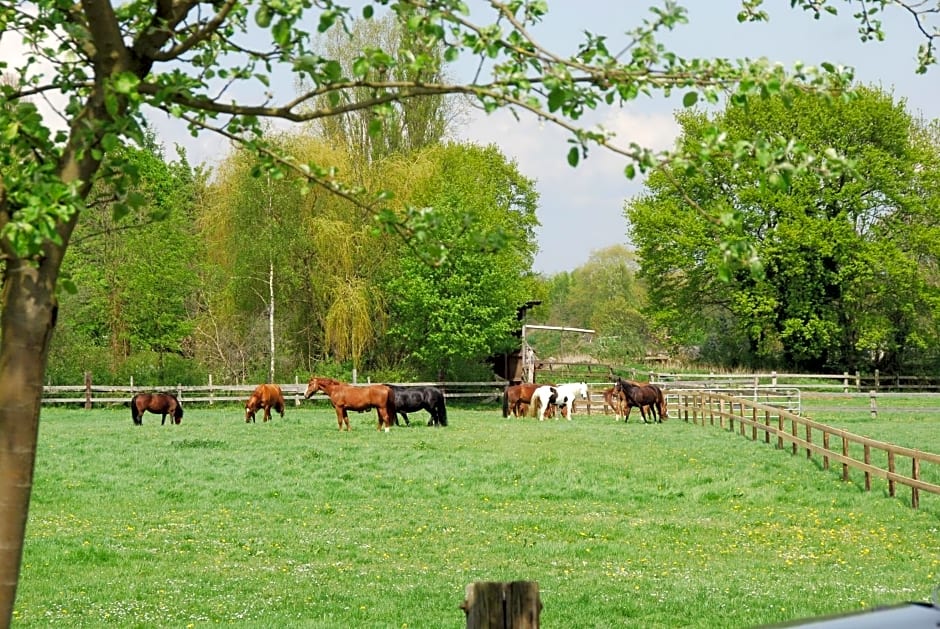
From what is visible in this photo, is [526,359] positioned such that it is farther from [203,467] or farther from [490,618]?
[490,618]

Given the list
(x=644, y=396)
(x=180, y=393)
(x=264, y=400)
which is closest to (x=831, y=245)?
(x=644, y=396)

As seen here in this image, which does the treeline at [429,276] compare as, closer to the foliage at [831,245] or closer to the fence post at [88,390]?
the foliage at [831,245]

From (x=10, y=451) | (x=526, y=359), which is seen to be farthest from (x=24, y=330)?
(x=526, y=359)

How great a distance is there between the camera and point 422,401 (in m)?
31.0

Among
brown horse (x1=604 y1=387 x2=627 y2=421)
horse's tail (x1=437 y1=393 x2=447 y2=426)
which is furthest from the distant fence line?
horse's tail (x1=437 y1=393 x2=447 y2=426)

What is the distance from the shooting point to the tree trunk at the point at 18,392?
391cm

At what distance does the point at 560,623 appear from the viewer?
26.3ft

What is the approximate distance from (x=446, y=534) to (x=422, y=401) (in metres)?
18.3

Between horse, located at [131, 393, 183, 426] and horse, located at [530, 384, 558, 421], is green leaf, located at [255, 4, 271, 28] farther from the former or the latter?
horse, located at [530, 384, 558, 421]

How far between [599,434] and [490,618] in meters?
23.3

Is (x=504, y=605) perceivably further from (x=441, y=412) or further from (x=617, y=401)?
(x=617, y=401)

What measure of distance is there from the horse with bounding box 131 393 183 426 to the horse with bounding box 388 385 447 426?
21.5 feet

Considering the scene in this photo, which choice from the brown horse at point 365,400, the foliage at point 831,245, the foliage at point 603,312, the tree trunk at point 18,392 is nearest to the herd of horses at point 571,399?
the brown horse at point 365,400

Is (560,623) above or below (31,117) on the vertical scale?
below
